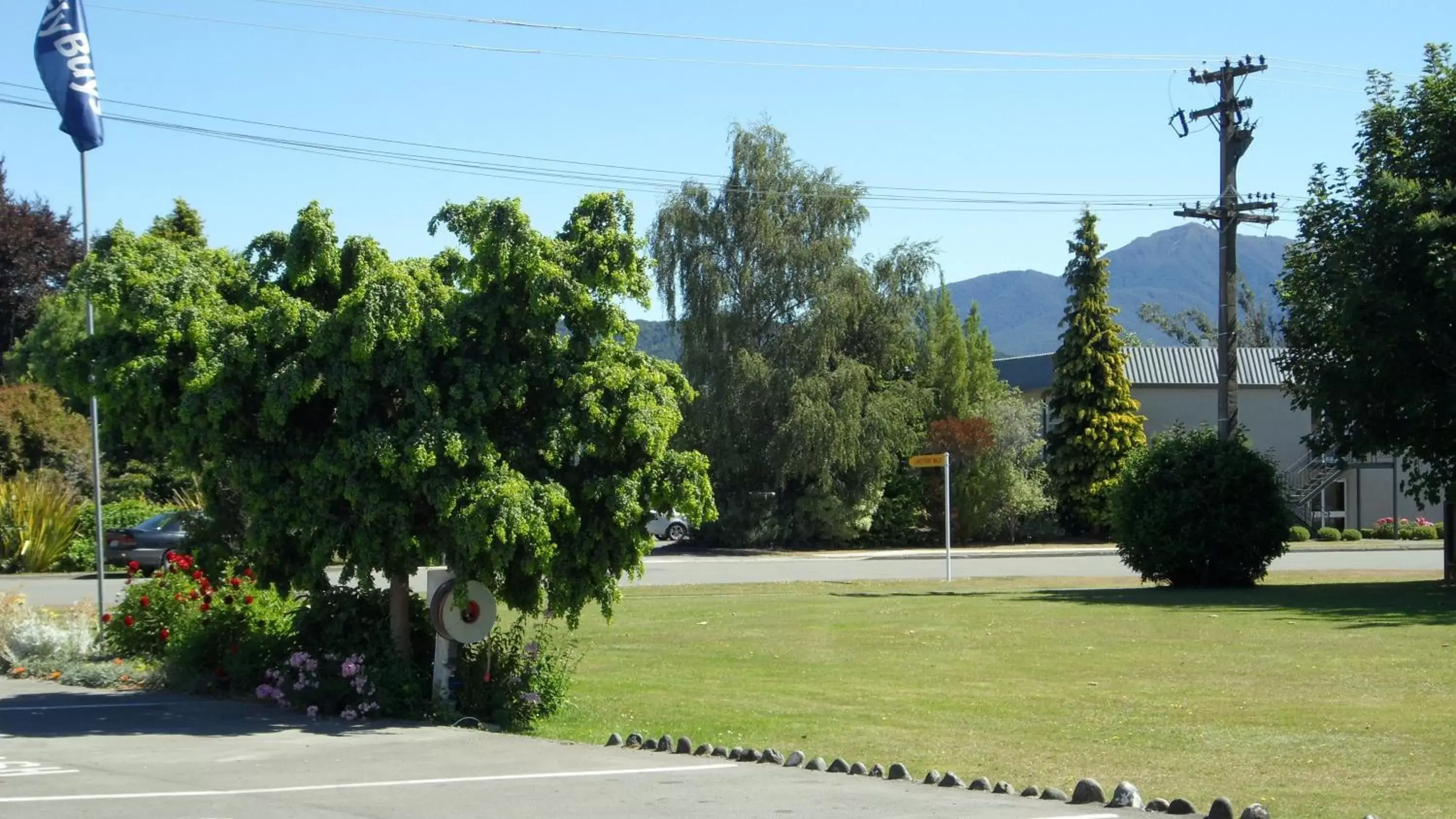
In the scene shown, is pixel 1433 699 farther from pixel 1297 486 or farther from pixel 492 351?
pixel 1297 486

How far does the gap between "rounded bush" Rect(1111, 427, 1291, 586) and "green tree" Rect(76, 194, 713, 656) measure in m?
19.5

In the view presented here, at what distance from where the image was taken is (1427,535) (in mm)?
58406

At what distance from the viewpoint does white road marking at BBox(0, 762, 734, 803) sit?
382 inches

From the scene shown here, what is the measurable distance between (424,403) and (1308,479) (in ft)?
183

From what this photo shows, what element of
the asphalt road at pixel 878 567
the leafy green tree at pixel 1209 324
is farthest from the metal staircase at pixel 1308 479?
the leafy green tree at pixel 1209 324

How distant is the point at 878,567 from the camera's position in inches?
1639

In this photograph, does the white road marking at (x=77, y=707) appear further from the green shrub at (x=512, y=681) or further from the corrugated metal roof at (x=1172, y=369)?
the corrugated metal roof at (x=1172, y=369)

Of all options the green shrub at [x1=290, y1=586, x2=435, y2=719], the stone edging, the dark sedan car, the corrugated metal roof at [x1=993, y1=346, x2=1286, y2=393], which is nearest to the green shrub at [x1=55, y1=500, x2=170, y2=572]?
the dark sedan car

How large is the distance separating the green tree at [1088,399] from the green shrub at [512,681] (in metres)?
44.3

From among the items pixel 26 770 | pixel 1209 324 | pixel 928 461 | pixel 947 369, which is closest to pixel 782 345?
pixel 947 369

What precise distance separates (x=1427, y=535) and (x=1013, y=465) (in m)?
16.4

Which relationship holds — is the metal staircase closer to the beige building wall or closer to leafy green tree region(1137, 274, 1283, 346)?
the beige building wall

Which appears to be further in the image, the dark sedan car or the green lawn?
the dark sedan car

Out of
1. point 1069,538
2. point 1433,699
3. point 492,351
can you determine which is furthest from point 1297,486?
point 492,351
